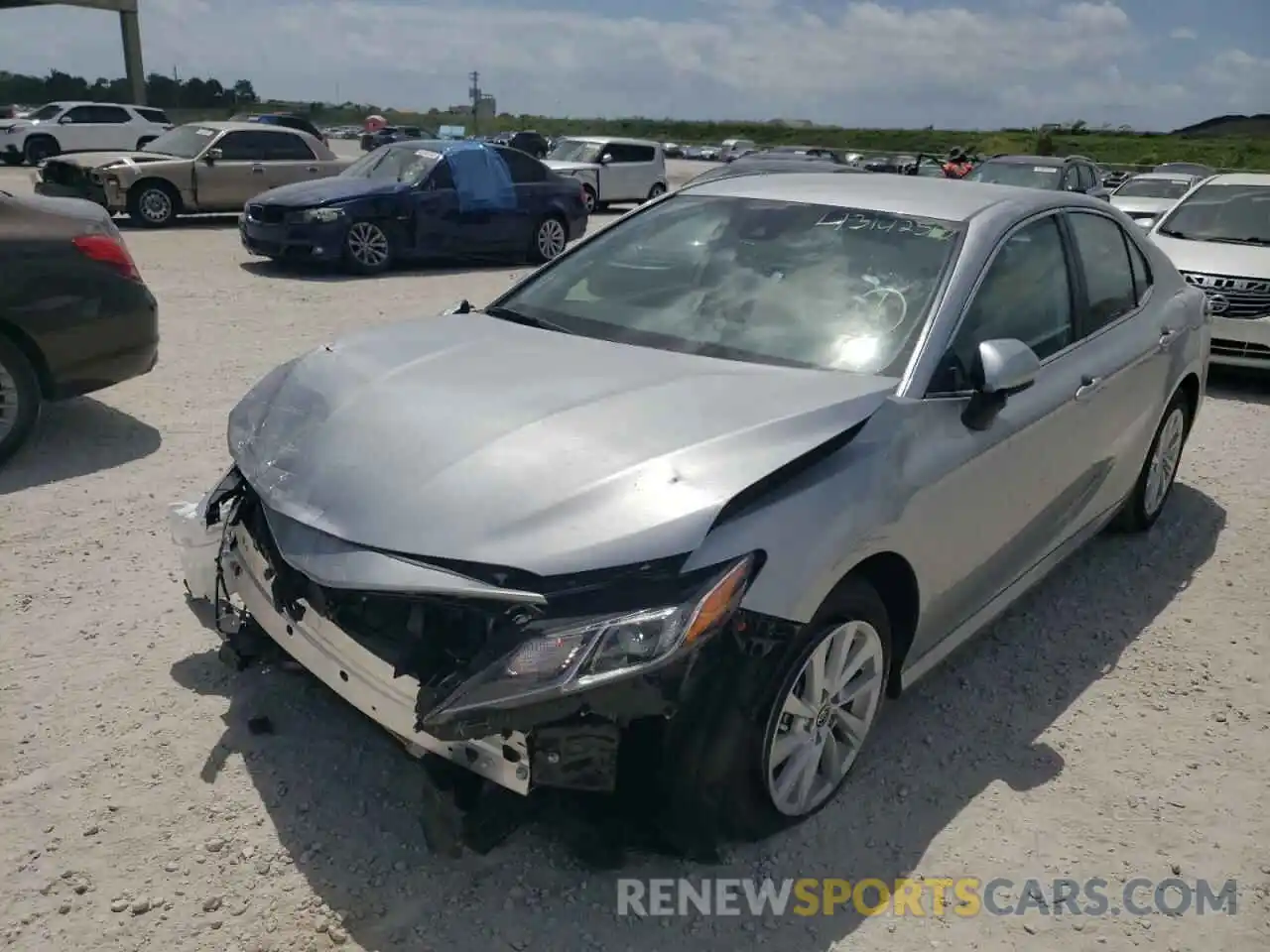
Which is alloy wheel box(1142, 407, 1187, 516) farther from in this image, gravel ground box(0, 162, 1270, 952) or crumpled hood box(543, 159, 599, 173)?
crumpled hood box(543, 159, 599, 173)

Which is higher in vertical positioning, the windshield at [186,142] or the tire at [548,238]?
the windshield at [186,142]

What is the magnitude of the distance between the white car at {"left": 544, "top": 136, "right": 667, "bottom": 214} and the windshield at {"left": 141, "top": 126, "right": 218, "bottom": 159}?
22.7ft

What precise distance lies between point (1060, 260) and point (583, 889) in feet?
9.56

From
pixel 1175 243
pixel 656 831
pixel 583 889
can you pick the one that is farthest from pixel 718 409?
pixel 1175 243

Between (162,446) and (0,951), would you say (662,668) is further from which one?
(162,446)

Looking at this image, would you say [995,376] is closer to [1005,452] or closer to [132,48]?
[1005,452]

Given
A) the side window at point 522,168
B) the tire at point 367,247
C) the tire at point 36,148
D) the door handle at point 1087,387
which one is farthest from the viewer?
the tire at point 36,148

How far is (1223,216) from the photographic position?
9469 millimetres

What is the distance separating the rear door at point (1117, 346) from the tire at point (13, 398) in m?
4.98

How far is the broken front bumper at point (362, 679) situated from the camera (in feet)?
7.81

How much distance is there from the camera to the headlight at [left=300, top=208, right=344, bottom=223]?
1209cm

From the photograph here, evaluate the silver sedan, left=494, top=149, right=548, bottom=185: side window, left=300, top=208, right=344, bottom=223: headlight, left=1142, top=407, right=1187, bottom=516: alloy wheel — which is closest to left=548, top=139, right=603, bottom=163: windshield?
left=494, top=149, right=548, bottom=185: side window

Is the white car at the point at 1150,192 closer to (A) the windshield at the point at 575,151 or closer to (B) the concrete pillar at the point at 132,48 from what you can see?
(A) the windshield at the point at 575,151

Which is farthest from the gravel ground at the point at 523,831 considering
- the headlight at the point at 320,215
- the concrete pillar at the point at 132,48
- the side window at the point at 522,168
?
the concrete pillar at the point at 132,48
